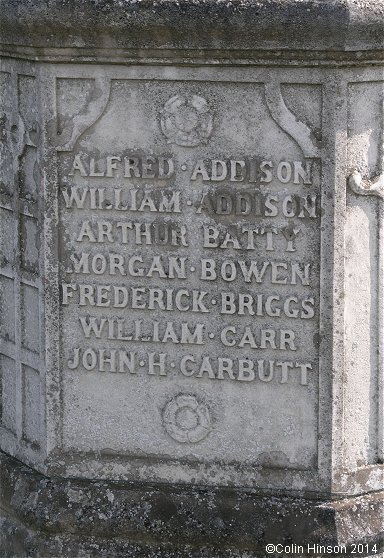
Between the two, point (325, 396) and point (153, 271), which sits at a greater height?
point (153, 271)

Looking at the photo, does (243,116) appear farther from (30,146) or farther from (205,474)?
(205,474)

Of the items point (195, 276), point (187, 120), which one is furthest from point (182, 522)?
point (187, 120)

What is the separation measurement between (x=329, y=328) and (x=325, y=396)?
27cm

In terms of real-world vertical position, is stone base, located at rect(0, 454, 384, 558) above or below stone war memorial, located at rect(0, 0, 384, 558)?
below

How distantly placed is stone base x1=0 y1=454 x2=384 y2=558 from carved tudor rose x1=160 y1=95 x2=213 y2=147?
1.40 m

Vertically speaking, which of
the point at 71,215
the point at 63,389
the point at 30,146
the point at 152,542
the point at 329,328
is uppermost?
the point at 30,146

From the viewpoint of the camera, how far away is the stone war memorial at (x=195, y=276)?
4145 mm

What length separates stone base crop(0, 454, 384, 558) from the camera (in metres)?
4.32

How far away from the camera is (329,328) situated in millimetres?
4266

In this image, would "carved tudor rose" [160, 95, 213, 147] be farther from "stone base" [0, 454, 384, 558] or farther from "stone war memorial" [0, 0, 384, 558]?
"stone base" [0, 454, 384, 558]

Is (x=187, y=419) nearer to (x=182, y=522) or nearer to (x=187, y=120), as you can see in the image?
(x=182, y=522)

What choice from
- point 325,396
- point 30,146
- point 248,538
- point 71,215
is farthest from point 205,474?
point 30,146

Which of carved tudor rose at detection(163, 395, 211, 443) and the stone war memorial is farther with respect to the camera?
carved tudor rose at detection(163, 395, 211, 443)

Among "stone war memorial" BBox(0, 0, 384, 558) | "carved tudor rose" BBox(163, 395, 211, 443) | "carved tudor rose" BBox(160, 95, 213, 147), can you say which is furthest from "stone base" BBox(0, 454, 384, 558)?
"carved tudor rose" BBox(160, 95, 213, 147)
